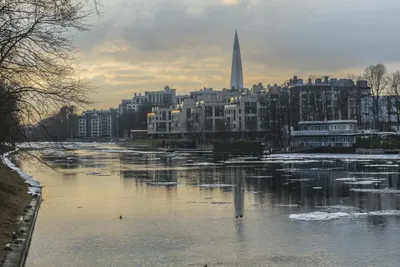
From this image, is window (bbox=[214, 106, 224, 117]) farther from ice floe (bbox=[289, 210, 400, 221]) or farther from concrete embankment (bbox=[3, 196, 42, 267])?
ice floe (bbox=[289, 210, 400, 221])

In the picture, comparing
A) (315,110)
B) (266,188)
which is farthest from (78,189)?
(315,110)

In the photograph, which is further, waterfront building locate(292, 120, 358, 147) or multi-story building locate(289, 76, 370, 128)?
multi-story building locate(289, 76, 370, 128)

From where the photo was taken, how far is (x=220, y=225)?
67.4 feet

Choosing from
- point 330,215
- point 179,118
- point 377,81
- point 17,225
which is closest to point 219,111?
point 179,118

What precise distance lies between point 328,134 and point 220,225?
7321 centimetres

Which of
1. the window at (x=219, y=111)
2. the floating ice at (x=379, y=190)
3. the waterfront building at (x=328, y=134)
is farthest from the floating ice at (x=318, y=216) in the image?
the window at (x=219, y=111)

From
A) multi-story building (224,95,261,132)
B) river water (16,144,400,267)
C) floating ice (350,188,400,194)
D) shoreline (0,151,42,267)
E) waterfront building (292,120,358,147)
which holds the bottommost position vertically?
river water (16,144,400,267)

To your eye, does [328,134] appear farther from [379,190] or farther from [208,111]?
[208,111]

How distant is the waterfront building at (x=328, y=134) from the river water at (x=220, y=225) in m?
53.6

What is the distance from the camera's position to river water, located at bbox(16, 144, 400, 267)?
15492mm

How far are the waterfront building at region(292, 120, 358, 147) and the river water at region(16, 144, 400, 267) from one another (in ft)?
176

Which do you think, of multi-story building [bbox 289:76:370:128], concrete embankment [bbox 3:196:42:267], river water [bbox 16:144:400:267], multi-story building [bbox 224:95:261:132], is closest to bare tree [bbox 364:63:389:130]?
multi-story building [bbox 289:76:370:128]

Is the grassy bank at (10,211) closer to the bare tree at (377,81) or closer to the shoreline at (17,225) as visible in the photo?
the shoreline at (17,225)

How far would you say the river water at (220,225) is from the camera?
50.8 feet
